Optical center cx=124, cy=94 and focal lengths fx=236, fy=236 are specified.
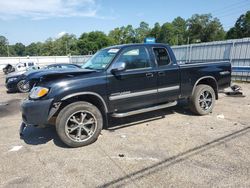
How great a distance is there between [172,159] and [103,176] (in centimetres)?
120

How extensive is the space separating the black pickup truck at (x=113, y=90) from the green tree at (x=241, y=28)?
76942 mm

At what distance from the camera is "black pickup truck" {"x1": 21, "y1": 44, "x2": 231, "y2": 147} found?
174 inches

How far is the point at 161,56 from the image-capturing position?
5758mm

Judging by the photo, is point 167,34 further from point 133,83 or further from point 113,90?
point 113,90

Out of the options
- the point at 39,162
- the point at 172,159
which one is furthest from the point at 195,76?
the point at 39,162

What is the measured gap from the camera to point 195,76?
615 cm

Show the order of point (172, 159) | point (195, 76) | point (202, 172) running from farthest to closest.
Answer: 1. point (195, 76)
2. point (172, 159)
3. point (202, 172)

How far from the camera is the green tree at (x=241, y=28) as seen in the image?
73231 millimetres

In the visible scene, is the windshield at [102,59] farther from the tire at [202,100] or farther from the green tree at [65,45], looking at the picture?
→ the green tree at [65,45]

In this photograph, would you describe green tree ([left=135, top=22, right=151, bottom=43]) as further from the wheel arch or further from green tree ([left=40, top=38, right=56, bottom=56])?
the wheel arch

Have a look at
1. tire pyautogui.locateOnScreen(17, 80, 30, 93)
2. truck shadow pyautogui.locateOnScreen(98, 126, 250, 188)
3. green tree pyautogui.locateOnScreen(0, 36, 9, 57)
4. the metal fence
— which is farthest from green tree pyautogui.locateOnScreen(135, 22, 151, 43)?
truck shadow pyautogui.locateOnScreen(98, 126, 250, 188)

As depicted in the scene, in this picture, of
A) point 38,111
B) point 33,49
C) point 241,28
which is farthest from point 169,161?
point 33,49

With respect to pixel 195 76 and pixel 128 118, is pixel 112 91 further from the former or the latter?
pixel 195 76

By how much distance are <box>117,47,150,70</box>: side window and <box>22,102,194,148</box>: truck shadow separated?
1493 mm
